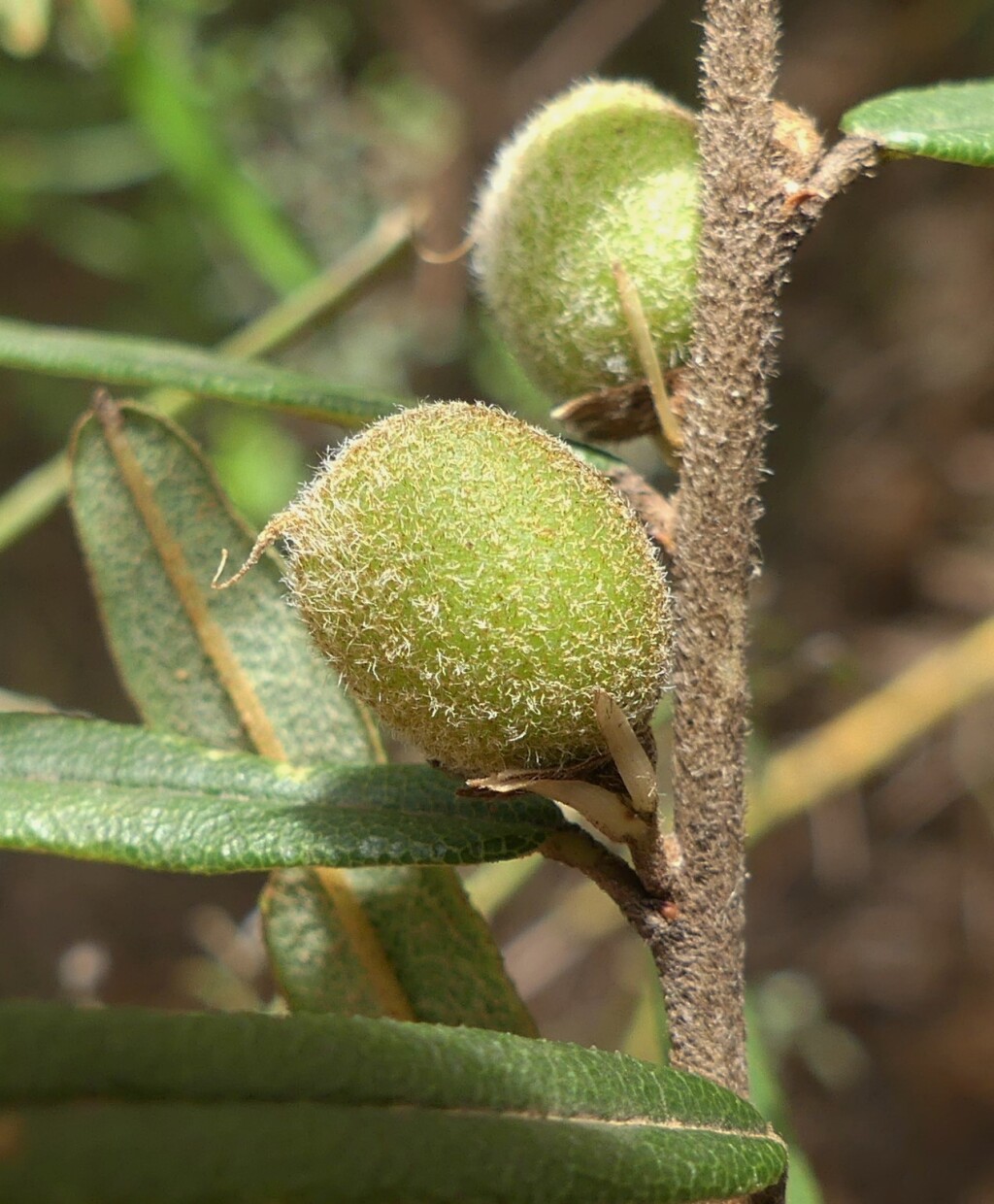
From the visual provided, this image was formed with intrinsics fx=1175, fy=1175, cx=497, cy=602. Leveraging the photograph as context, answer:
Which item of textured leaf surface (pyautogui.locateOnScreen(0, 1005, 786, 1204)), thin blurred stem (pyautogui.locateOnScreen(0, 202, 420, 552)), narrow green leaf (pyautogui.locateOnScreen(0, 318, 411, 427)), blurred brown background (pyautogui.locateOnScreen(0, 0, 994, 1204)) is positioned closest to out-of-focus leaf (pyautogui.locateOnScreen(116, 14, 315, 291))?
blurred brown background (pyautogui.locateOnScreen(0, 0, 994, 1204))

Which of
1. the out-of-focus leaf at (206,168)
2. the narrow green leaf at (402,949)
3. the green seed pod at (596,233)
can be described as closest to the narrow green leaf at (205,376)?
the green seed pod at (596,233)

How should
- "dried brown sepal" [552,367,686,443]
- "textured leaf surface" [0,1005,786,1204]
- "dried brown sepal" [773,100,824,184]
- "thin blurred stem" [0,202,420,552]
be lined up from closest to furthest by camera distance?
"textured leaf surface" [0,1005,786,1204], "dried brown sepal" [773,100,824,184], "dried brown sepal" [552,367,686,443], "thin blurred stem" [0,202,420,552]

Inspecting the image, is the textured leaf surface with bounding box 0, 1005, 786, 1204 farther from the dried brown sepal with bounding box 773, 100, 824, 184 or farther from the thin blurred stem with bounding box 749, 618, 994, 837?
the thin blurred stem with bounding box 749, 618, 994, 837

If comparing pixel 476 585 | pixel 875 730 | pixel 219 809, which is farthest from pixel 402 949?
pixel 875 730

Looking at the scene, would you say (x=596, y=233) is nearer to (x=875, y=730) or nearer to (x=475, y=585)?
(x=475, y=585)

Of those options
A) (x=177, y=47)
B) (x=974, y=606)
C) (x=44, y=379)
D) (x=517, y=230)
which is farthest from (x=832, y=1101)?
(x=177, y=47)

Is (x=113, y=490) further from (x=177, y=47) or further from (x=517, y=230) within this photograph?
(x=177, y=47)
